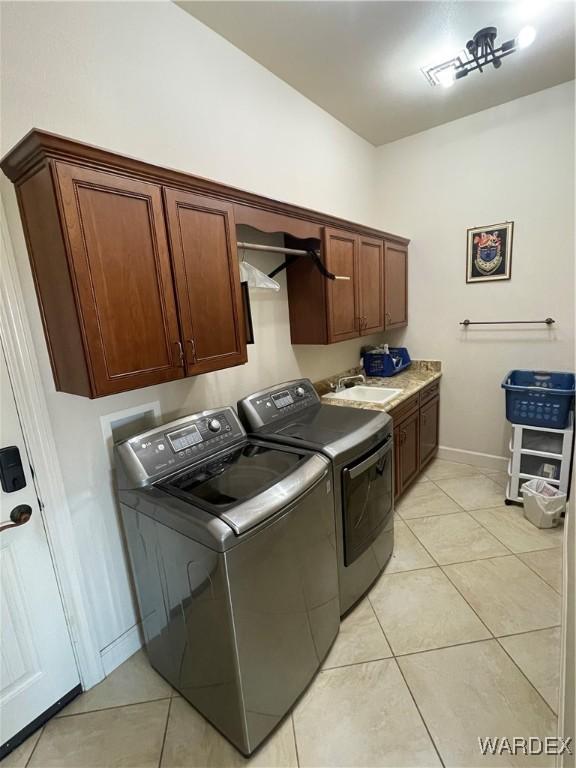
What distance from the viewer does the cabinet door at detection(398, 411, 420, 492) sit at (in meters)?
2.69

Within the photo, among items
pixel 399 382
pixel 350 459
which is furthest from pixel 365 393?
pixel 350 459

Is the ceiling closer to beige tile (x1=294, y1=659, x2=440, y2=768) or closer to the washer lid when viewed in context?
the washer lid

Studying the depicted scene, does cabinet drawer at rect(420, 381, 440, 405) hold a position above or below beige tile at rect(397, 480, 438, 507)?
above

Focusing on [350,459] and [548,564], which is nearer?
[350,459]

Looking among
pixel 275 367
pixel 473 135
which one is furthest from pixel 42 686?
pixel 473 135

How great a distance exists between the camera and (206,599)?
1.20 m

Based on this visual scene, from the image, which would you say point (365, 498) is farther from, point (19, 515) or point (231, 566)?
point (19, 515)

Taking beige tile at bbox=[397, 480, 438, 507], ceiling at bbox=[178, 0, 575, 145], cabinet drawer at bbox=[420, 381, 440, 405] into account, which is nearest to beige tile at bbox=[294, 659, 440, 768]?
beige tile at bbox=[397, 480, 438, 507]

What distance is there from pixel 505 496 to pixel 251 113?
3.24 m

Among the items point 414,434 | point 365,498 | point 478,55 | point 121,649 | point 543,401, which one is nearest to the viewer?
point 121,649

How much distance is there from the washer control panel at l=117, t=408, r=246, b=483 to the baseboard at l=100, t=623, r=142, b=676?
2.98 feet

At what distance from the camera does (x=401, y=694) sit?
4.95ft

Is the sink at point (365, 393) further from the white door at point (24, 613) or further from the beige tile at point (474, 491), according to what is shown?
the white door at point (24, 613)

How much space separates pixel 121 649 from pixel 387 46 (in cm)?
347
